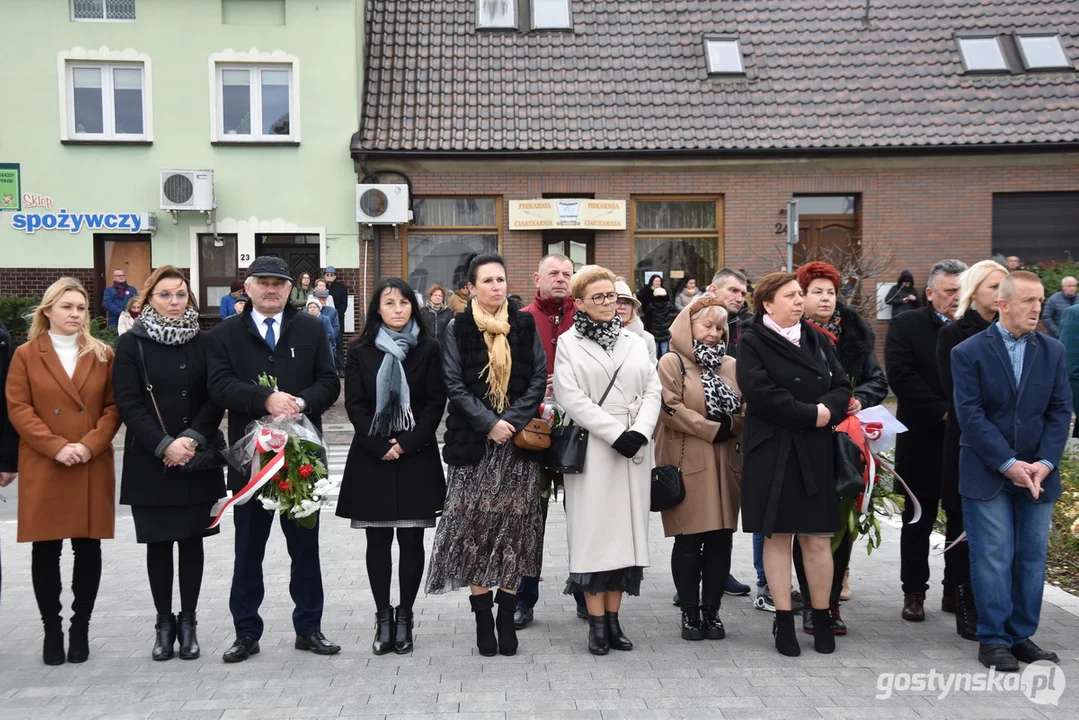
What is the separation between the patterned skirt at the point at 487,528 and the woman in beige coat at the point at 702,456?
0.85 m

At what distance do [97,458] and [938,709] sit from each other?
4.42m

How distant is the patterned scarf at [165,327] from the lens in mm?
5348

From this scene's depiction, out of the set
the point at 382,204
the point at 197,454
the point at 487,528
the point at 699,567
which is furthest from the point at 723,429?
the point at 382,204

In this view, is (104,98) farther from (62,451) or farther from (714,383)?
(714,383)

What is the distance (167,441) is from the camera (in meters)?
5.22

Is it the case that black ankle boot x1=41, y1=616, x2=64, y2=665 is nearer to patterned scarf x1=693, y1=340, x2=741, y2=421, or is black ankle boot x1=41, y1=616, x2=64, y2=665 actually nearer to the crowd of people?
the crowd of people

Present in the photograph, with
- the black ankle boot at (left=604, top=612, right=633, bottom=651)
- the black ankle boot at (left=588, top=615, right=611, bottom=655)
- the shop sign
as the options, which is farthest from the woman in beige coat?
the shop sign

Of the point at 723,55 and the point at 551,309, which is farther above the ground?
the point at 723,55

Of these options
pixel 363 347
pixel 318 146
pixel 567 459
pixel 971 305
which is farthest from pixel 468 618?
pixel 318 146

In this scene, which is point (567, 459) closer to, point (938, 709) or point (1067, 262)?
point (938, 709)

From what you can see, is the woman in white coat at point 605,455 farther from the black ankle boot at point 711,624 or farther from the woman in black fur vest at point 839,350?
the woman in black fur vest at point 839,350

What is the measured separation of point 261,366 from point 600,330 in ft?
6.11

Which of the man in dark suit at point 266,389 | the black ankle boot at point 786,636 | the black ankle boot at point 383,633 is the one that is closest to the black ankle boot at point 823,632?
the black ankle boot at point 786,636

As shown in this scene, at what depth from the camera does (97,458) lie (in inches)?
214
